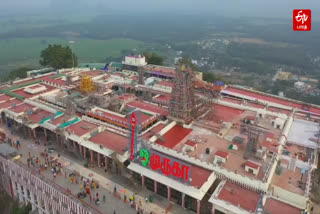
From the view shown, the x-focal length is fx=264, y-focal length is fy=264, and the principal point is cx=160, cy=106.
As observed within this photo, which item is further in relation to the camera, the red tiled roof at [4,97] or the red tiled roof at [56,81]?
the red tiled roof at [56,81]

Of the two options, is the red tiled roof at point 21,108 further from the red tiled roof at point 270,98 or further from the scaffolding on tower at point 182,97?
the red tiled roof at point 270,98

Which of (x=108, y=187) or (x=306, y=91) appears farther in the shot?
(x=306, y=91)

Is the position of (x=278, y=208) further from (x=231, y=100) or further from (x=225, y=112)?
(x=231, y=100)

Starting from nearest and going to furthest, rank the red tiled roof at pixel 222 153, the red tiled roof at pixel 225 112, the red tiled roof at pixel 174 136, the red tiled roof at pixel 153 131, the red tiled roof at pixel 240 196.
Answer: the red tiled roof at pixel 240 196 → the red tiled roof at pixel 222 153 → the red tiled roof at pixel 174 136 → the red tiled roof at pixel 153 131 → the red tiled roof at pixel 225 112

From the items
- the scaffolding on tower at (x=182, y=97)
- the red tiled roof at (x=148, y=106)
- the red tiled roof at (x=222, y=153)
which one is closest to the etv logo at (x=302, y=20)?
the scaffolding on tower at (x=182, y=97)

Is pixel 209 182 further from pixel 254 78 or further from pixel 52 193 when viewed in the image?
pixel 254 78

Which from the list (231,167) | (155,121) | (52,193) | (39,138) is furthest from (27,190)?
(231,167)

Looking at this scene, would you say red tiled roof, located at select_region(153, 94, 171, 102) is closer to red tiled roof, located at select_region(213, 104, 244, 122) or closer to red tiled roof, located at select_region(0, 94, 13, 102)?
red tiled roof, located at select_region(213, 104, 244, 122)
